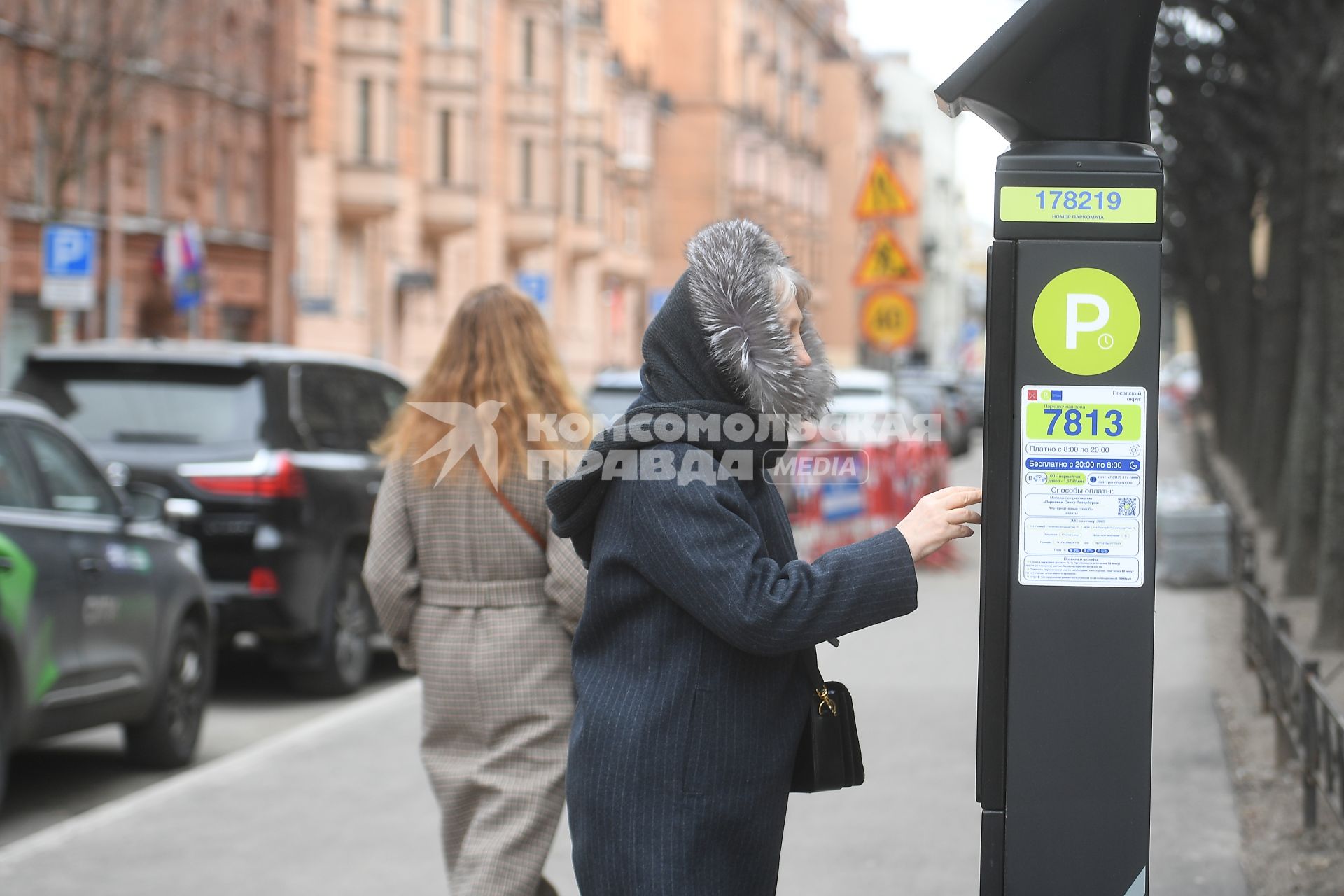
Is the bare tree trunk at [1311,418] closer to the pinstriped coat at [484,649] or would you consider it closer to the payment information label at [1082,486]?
the pinstriped coat at [484,649]

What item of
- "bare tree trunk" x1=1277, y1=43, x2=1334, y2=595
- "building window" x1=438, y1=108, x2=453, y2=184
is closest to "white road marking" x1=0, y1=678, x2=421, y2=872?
"bare tree trunk" x1=1277, y1=43, x2=1334, y2=595

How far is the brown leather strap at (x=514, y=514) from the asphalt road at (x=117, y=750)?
3606 millimetres

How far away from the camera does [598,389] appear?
1727 centimetres

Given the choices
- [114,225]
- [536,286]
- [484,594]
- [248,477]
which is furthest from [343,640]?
[536,286]

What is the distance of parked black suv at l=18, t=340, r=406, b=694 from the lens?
9.60 metres

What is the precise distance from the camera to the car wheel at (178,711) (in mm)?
8383

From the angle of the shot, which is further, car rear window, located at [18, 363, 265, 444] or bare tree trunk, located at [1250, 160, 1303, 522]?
bare tree trunk, located at [1250, 160, 1303, 522]

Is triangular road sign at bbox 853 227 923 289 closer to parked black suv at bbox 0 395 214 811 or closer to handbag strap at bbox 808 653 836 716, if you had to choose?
parked black suv at bbox 0 395 214 811

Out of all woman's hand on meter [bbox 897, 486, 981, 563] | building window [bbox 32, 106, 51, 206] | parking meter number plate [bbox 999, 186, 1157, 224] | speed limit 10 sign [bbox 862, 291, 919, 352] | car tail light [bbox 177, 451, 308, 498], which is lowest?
car tail light [bbox 177, 451, 308, 498]

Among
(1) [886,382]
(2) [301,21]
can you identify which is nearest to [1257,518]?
(1) [886,382]

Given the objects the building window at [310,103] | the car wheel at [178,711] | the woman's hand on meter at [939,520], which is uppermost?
the building window at [310,103]

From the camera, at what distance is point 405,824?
23.2ft

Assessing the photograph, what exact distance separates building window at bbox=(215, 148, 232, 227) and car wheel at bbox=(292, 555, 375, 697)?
80.8 ft

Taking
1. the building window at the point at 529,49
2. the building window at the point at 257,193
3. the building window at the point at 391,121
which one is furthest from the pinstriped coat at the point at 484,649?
the building window at the point at 529,49
